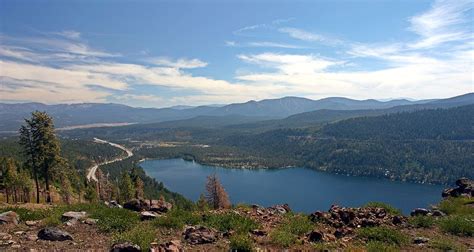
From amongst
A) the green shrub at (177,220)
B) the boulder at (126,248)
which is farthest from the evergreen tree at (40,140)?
the boulder at (126,248)

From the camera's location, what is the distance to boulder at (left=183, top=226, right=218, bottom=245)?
49.0 feet

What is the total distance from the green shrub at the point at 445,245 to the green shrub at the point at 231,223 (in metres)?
7.65

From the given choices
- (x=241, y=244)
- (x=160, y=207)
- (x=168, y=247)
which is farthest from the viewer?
(x=160, y=207)

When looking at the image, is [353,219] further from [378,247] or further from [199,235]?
[199,235]

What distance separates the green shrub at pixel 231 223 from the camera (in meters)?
16.5

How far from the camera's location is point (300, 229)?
648 inches

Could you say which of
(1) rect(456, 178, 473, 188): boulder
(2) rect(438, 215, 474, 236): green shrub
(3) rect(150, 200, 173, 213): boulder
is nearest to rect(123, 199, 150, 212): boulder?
(3) rect(150, 200, 173, 213): boulder

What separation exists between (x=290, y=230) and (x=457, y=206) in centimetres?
1186

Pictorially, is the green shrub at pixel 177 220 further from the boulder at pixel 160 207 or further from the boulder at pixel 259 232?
the boulder at pixel 259 232

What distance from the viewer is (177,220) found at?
17172 mm

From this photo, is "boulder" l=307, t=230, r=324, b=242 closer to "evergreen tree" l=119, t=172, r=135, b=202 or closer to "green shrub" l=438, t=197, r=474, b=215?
"green shrub" l=438, t=197, r=474, b=215

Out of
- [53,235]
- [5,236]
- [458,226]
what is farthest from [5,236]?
[458,226]

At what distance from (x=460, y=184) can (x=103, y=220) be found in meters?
25.9

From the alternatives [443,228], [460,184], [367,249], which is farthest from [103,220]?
[460,184]
